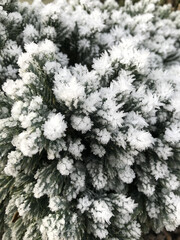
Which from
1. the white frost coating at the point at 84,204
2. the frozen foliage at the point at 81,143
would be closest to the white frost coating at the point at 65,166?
the frozen foliage at the point at 81,143

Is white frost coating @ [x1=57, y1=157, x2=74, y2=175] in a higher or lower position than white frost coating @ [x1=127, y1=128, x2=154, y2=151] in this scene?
lower

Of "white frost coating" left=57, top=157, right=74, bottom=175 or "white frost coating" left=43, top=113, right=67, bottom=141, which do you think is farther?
"white frost coating" left=57, top=157, right=74, bottom=175

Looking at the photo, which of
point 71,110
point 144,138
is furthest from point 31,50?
point 144,138

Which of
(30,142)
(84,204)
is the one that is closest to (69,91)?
(30,142)

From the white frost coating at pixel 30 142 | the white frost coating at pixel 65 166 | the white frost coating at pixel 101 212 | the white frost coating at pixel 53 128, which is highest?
the white frost coating at pixel 53 128

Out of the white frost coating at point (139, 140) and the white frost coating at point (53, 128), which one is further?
the white frost coating at point (139, 140)

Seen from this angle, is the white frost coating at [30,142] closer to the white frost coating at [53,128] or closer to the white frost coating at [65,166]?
the white frost coating at [53,128]

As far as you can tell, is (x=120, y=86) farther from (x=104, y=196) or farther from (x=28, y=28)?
(x=28, y=28)

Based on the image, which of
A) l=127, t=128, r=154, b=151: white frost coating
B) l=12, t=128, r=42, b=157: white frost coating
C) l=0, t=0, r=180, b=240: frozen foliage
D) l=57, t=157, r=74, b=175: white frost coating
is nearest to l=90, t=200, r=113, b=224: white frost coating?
l=0, t=0, r=180, b=240: frozen foliage

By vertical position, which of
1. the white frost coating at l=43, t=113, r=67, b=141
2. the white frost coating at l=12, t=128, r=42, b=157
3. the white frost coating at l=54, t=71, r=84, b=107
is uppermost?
the white frost coating at l=54, t=71, r=84, b=107

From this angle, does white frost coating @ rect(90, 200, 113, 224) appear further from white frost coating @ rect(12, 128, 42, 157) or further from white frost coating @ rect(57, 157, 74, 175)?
white frost coating @ rect(12, 128, 42, 157)
